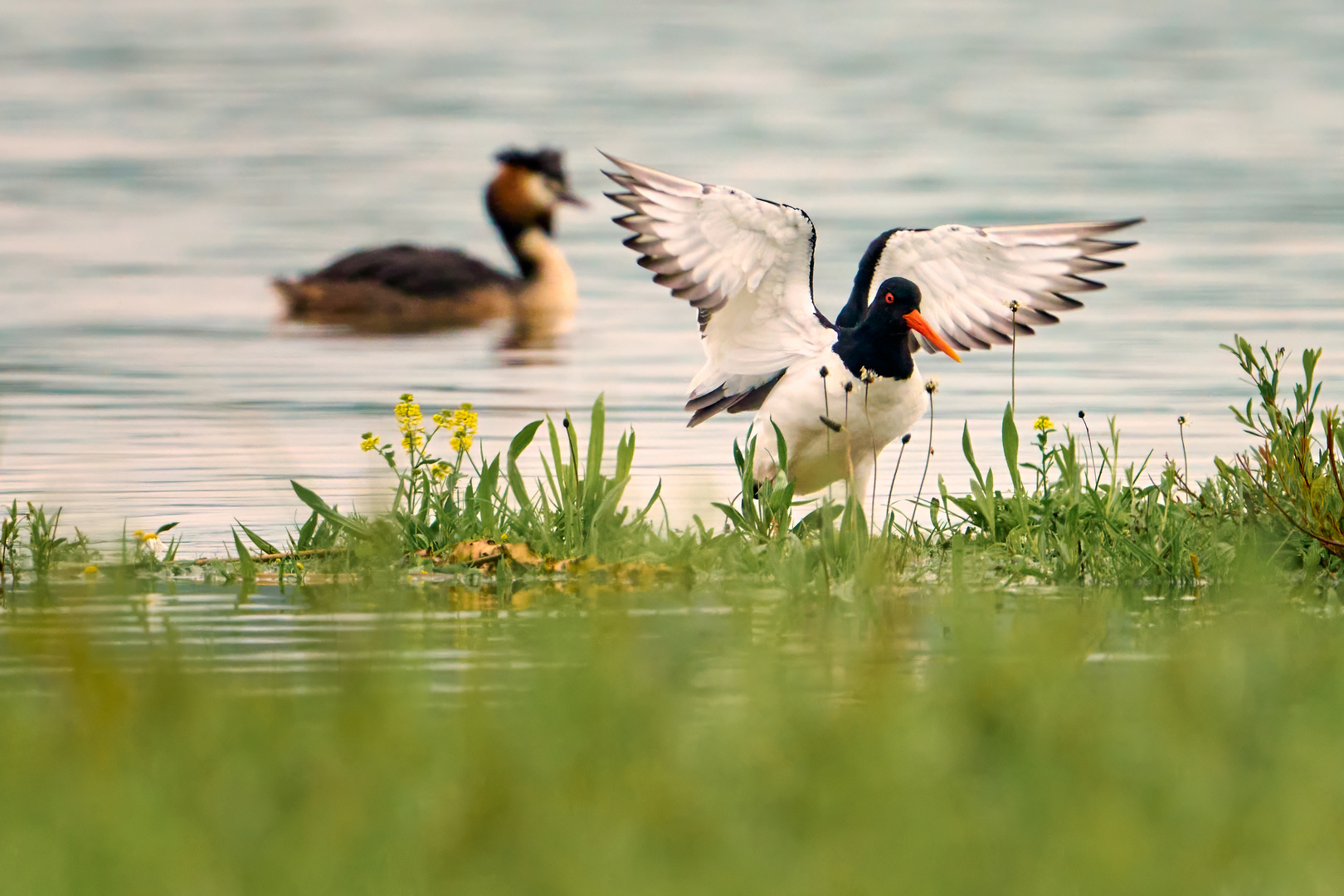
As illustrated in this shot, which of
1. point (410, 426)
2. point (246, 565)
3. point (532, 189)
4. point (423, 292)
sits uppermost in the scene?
point (532, 189)

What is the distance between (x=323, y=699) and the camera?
4.70 meters

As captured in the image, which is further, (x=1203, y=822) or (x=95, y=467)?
(x=95, y=467)

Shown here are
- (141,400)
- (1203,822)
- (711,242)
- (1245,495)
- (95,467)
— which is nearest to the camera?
(1203,822)

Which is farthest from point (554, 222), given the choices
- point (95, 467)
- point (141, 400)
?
point (95, 467)

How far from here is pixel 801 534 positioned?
25.4 feet

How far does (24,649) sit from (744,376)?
4153 millimetres

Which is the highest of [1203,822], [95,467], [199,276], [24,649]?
[199,276]

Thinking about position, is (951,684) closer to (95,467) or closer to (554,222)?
(95,467)

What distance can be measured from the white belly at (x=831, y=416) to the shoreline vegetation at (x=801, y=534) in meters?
0.32

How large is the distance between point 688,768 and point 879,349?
4298mm

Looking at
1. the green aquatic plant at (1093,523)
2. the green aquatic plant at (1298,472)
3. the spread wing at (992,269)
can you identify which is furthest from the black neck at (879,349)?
the green aquatic plant at (1298,472)

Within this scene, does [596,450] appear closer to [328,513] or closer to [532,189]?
[328,513]

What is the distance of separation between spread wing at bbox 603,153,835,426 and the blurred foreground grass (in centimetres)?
309

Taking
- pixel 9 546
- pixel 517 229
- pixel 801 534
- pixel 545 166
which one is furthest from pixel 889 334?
pixel 545 166
